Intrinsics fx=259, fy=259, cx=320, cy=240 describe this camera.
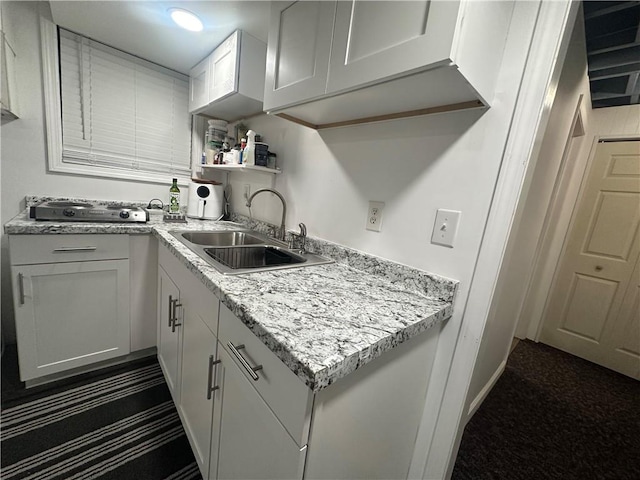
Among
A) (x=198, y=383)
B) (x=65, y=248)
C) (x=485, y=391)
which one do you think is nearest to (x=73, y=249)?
(x=65, y=248)

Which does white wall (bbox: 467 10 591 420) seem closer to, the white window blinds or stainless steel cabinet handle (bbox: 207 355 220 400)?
stainless steel cabinet handle (bbox: 207 355 220 400)

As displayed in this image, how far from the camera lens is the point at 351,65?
74cm

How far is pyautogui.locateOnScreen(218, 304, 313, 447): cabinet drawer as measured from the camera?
498 millimetres

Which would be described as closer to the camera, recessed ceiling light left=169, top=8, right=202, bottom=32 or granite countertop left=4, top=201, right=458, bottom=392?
granite countertop left=4, top=201, right=458, bottom=392

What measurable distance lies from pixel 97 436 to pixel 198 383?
2.33 ft

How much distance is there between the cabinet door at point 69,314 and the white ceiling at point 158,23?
1345 mm

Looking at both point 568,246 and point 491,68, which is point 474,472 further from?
point 568,246

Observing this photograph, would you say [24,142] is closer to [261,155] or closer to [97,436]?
[261,155]

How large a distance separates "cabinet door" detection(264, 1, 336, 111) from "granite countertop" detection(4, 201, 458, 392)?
0.64 metres

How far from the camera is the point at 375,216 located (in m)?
1.08

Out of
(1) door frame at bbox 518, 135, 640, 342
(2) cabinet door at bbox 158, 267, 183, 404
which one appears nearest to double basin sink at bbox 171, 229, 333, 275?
(2) cabinet door at bbox 158, 267, 183, 404

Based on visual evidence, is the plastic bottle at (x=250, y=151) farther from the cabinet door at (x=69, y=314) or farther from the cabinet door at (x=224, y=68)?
the cabinet door at (x=69, y=314)

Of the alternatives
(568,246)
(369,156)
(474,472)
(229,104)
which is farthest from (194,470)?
(568,246)

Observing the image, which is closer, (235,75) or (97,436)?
(97,436)
